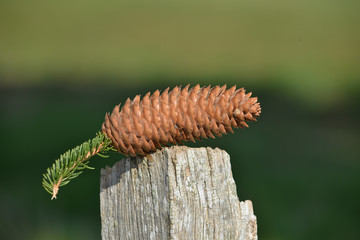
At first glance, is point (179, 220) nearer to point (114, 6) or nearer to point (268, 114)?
point (268, 114)

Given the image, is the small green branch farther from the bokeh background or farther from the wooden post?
the bokeh background

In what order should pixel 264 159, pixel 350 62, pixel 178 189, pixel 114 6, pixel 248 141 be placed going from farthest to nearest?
pixel 114 6 → pixel 350 62 → pixel 248 141 → pixel 264 159 → pixel 178 189

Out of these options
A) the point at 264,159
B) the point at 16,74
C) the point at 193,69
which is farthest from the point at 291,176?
Result: the point at 16,74

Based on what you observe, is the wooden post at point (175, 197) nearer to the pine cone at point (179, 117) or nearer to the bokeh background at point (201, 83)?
the pine cone at point (179, 117)

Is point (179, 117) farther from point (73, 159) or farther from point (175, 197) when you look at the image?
point (73, 159)

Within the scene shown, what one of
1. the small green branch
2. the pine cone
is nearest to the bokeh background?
the small green branch
